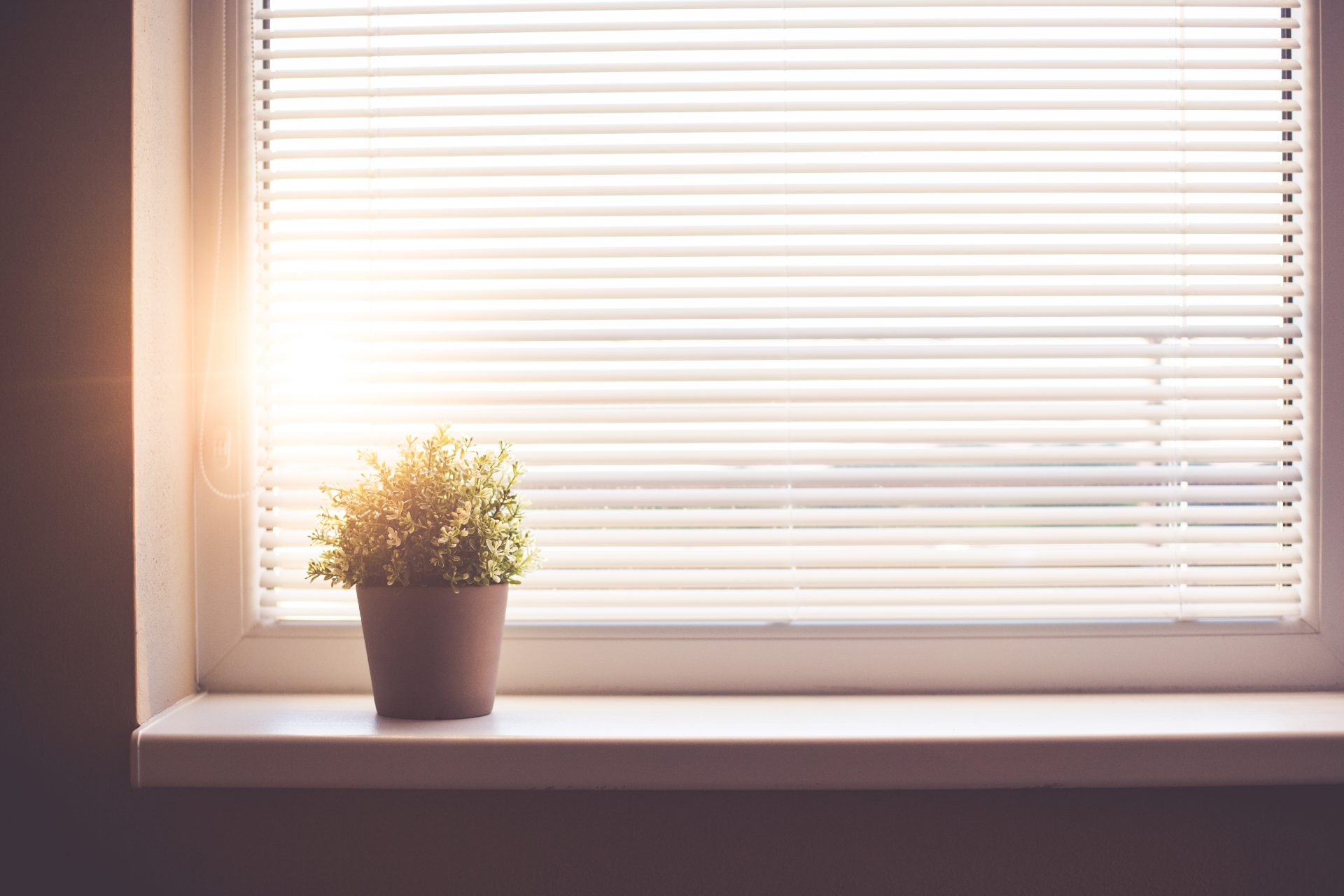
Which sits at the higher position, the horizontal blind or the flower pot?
the horizontal blind

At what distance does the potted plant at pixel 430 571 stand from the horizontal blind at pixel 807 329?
13cm

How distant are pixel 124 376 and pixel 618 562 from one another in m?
0.58

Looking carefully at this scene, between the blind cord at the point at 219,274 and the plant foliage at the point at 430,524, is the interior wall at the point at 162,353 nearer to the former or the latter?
the blind cord at the point at 219,274

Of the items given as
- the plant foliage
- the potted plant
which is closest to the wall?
the potted plant

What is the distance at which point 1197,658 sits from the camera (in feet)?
3.70

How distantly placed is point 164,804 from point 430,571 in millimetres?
392

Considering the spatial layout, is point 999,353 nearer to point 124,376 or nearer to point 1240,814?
point 1240,814

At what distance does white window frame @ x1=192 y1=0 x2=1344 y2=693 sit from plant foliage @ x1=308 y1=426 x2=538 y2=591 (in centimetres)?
18

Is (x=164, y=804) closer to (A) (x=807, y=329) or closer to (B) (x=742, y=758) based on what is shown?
(B) (x=742, y=758)

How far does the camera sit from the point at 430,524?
3.14ft

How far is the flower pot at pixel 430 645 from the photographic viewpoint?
0.96 meters

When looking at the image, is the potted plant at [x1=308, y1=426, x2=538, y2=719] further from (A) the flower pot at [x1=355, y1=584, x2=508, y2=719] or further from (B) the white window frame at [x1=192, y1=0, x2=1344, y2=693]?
(B) the white window frame at [x1=192, y1=0, x2=1344, y2=693]

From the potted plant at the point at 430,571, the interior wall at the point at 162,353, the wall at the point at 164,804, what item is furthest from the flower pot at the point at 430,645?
the interior wall at the point at 162,353

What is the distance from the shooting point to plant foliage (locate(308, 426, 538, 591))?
37.7 inches
